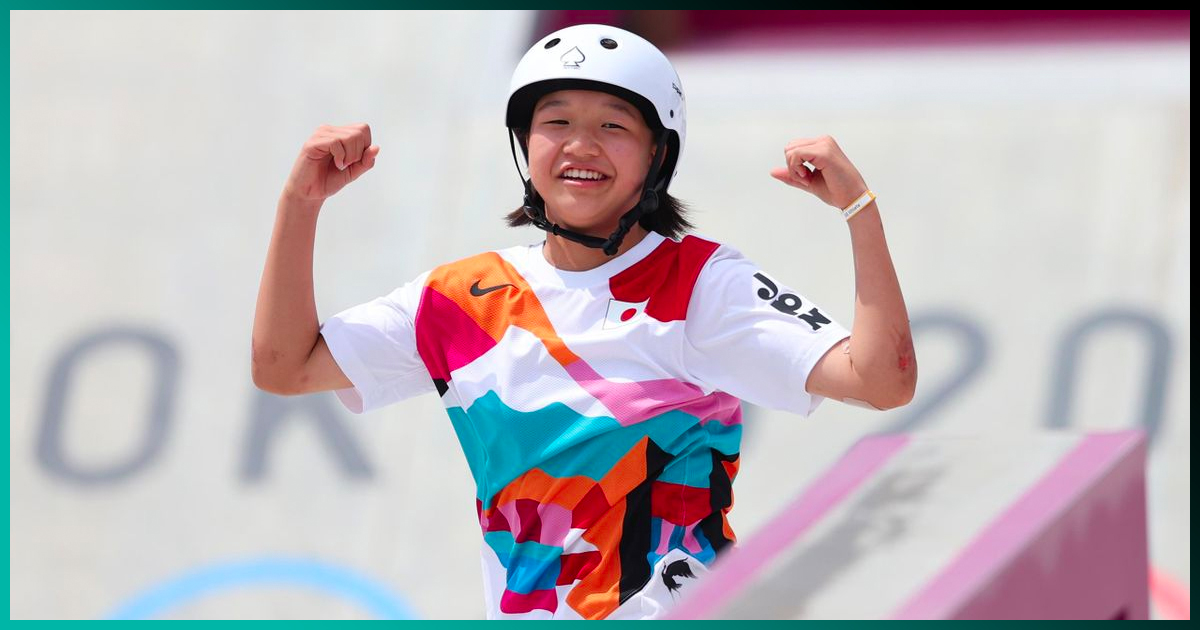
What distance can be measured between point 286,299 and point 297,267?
0.08 meters

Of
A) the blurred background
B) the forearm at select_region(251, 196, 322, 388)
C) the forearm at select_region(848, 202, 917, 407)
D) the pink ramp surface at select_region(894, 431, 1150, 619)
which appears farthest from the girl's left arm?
the blurred background

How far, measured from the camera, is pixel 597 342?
9.92 feet

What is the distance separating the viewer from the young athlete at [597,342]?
2.90m

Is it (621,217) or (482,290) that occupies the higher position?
(621,217)

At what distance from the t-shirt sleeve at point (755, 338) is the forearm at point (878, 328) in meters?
0.11

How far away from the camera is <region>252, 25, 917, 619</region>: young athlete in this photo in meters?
2.90

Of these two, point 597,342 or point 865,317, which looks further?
point 597,342

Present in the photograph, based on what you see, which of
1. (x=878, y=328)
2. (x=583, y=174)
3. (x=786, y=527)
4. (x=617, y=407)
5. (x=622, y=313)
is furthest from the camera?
(x=583, y=174)

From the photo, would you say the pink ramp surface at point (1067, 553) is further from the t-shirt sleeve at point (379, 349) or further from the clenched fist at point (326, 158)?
the clenched fist at point (326, 158)

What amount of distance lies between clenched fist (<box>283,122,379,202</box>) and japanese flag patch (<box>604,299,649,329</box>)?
0.63 metres

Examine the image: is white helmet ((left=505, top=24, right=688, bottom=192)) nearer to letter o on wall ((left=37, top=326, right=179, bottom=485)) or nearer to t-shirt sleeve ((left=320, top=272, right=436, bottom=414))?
t-shirt sleeve ((left=320, top=272, right=436, bottom=414))

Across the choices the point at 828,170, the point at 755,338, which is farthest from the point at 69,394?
the point at 828,170

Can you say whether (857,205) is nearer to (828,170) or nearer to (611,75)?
(828,170)

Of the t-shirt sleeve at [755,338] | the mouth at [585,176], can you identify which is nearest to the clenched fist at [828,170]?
the t-shirt sleeve at [755,338]
